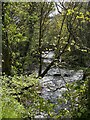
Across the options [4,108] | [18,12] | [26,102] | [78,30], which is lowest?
[26,102]

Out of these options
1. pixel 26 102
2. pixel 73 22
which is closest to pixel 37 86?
pixel 26 102

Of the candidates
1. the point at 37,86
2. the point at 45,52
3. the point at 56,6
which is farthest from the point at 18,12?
the point at 37,86

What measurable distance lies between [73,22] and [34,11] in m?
0.49

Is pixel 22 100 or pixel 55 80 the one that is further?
pixel 55 80

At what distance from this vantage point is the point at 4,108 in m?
1.36

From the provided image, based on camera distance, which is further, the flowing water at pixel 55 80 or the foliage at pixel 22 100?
the flowing water at pixel 55 80

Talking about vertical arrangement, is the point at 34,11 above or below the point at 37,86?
above

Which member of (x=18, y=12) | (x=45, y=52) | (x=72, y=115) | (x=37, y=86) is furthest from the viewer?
(x=45, y=52)

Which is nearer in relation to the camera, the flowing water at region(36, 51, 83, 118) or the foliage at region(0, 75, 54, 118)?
the foliage at region(0, 75, 54, 118)

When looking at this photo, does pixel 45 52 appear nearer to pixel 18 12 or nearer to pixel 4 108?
pixel 18 12

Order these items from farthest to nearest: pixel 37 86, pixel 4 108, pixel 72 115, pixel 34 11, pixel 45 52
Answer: pixel 45 52, pixel 34 11, pixel 37 86, pixel 72 115, pixel 4 108

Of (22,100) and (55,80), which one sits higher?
(22,100)

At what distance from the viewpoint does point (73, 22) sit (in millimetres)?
2439

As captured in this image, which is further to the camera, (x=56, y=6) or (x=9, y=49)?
(x=9, y=49)
